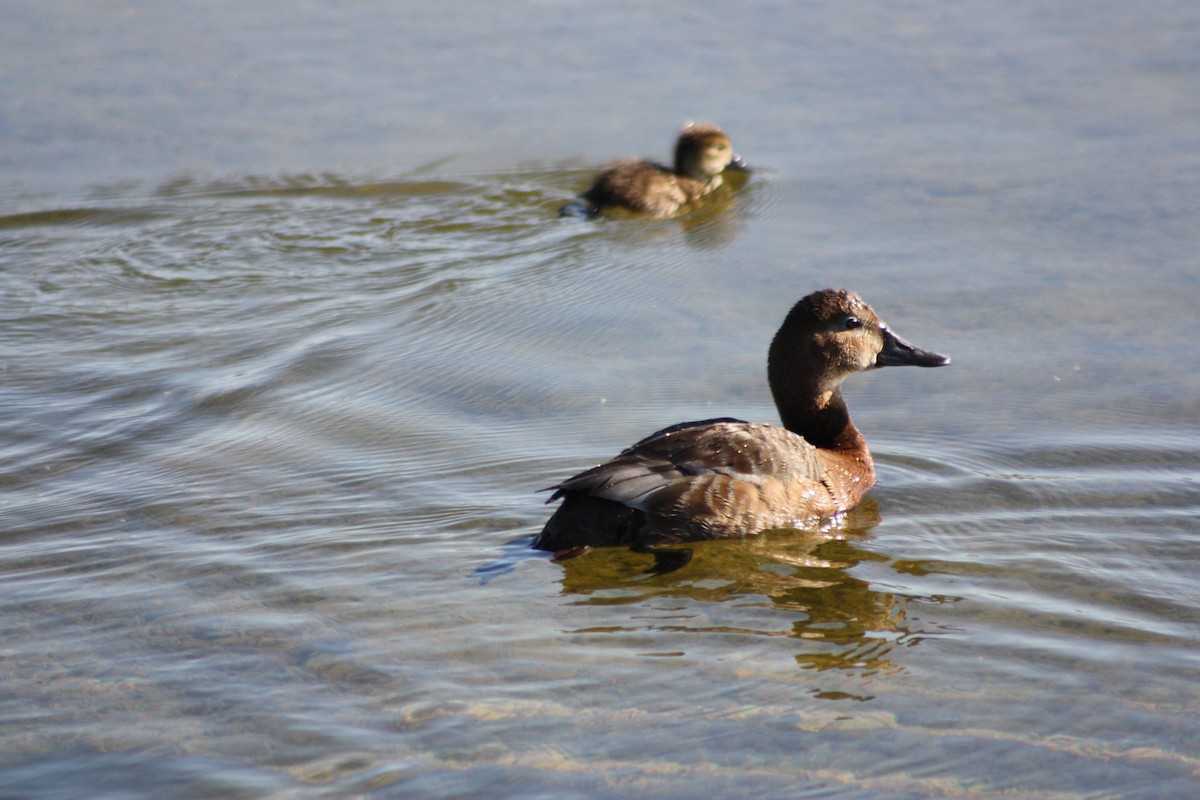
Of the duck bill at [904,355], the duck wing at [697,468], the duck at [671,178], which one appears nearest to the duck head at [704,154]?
the duck at [671,178]

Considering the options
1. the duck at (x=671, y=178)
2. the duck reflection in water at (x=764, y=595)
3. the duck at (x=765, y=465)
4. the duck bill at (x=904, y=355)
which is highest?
the duck at (x=671, y=178)

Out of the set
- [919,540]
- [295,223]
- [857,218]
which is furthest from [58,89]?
[919,540]

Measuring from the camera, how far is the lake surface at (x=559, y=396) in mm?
3826

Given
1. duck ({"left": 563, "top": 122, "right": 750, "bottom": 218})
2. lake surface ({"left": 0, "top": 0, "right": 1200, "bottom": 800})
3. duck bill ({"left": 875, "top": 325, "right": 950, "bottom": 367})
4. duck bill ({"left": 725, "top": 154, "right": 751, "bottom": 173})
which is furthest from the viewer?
duck bill ({"left": 725, "top": 154, "right": 751, "bottom": 173})

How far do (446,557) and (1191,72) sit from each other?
752 cm

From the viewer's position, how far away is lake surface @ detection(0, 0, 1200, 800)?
3826 mm

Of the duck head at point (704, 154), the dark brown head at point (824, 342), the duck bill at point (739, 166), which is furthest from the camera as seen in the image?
the duck bill at point (739, 166)

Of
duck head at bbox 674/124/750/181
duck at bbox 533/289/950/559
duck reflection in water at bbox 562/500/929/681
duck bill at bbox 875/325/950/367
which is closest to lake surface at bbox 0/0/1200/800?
duck reflection in water at bbox 562/500/929/681

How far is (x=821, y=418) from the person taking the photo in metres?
5.77

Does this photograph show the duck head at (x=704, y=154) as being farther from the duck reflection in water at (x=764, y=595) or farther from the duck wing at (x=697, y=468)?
the duck reflection in water at (x=764, y=595)

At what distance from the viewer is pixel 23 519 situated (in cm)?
517

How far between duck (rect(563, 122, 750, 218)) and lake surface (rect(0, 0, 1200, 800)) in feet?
0.69

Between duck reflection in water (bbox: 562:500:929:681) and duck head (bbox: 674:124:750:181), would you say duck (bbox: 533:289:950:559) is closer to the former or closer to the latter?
duck reflection in water (bbox: 562:500:929:681)

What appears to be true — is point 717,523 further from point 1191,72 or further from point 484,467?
point 1191,72
